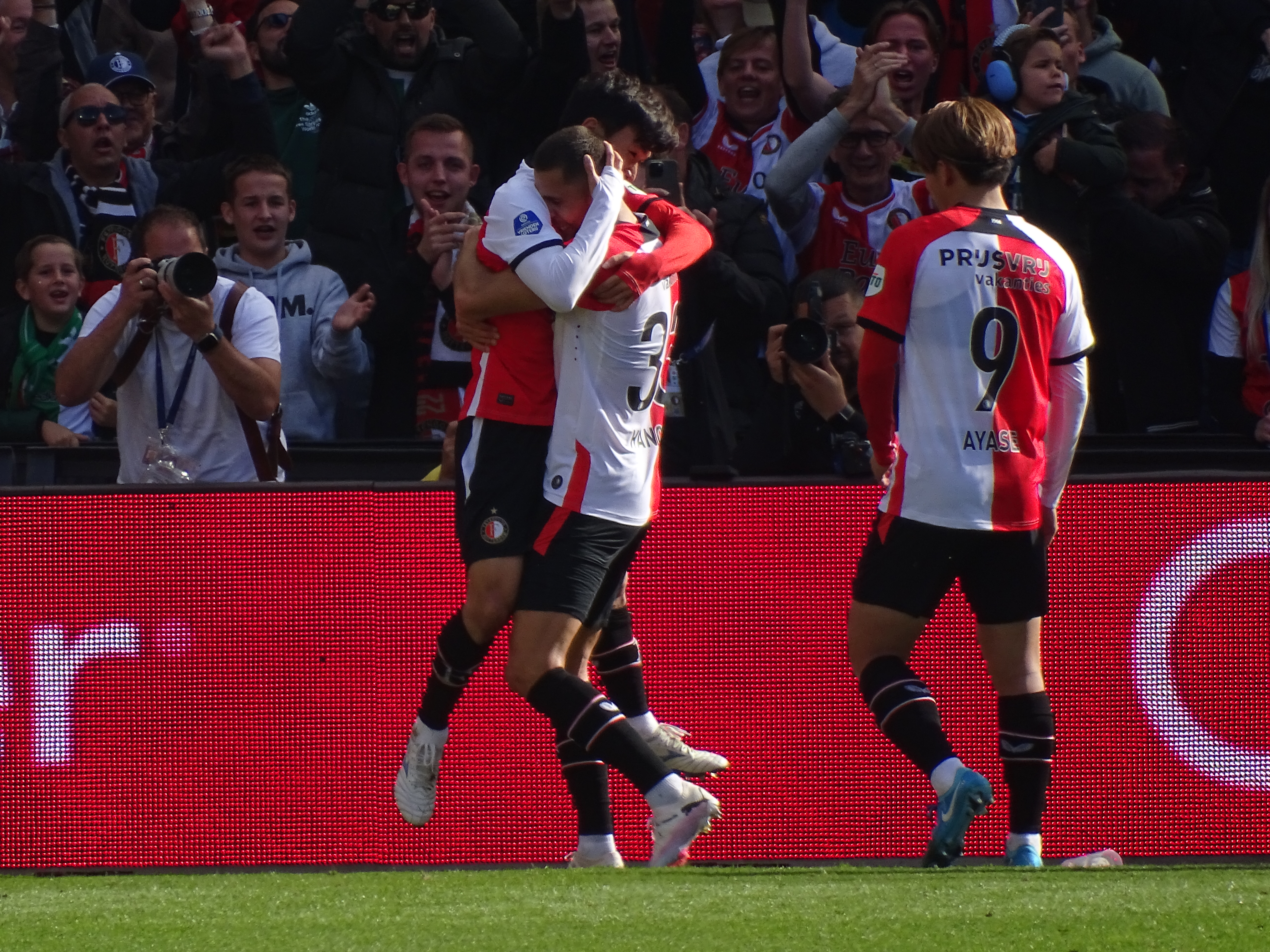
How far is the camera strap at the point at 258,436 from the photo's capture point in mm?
6645

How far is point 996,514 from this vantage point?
4949mm

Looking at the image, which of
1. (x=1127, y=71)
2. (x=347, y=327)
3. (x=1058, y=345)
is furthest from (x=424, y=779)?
(x=1127, y=71)

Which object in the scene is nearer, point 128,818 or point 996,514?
point 996,514

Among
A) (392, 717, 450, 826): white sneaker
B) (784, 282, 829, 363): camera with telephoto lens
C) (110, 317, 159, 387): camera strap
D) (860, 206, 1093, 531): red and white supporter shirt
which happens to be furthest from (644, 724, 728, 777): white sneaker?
(110, 317, 159, 387): camera strap

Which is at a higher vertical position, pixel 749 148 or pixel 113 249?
pixel 749 148

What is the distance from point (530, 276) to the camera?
4.90m

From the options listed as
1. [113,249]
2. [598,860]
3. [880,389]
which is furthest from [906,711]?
[113,249]

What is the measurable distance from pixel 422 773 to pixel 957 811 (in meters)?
1.58

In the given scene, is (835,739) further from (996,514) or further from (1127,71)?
(1127,71)

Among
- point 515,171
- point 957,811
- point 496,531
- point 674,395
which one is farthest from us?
point 515,171

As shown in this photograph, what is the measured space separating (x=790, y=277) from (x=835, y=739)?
282cm

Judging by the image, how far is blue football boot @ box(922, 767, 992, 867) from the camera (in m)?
4.82

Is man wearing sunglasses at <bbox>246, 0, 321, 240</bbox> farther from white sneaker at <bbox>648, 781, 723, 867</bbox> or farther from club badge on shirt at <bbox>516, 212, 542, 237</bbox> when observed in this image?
white sneaker at <bbox>648, 781, 723, 867</bbox>

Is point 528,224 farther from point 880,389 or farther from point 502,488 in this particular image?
point 880,389
